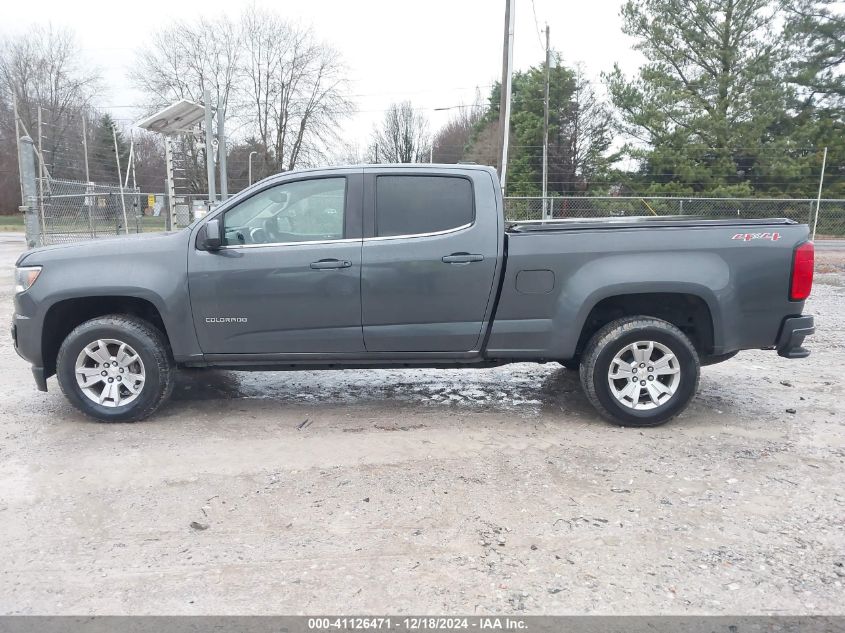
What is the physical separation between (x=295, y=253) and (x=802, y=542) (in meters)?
3.55

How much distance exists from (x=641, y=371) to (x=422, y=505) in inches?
82.7

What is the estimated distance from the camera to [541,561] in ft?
9.71

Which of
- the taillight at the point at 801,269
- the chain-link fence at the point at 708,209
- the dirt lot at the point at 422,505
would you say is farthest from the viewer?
the chain-link fence at the point at 708,209

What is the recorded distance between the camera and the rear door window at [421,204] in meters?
4.74

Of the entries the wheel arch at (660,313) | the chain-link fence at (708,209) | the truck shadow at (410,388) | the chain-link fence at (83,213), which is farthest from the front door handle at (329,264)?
the chain-link fence at (708,209)

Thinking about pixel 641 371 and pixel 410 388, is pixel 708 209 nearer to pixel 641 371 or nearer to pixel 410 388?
pixel 410 388

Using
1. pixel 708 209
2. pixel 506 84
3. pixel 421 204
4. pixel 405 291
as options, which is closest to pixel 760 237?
pixel 421 204

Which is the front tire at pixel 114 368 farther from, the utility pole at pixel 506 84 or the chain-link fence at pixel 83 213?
the utility pole at pixel 506 84

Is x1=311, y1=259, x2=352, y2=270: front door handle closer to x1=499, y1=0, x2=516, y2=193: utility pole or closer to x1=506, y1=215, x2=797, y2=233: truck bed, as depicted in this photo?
x1=506, y1=215, x2=797, y2=233: truck bed

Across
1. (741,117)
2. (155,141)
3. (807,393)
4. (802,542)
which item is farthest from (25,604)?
(155,141)

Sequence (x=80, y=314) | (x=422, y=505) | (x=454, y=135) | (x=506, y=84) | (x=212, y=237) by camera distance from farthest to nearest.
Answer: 1. (x=454, y=135)
2. (x=506, y=84)
3. (x=80, y=314)
4. (x=212, y=237)
5. (x=422, y=505)

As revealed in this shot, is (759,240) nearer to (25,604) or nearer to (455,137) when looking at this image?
(25,604)

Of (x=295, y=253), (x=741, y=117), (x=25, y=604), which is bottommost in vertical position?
(x=25, y=604)

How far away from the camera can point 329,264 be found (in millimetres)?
4637
